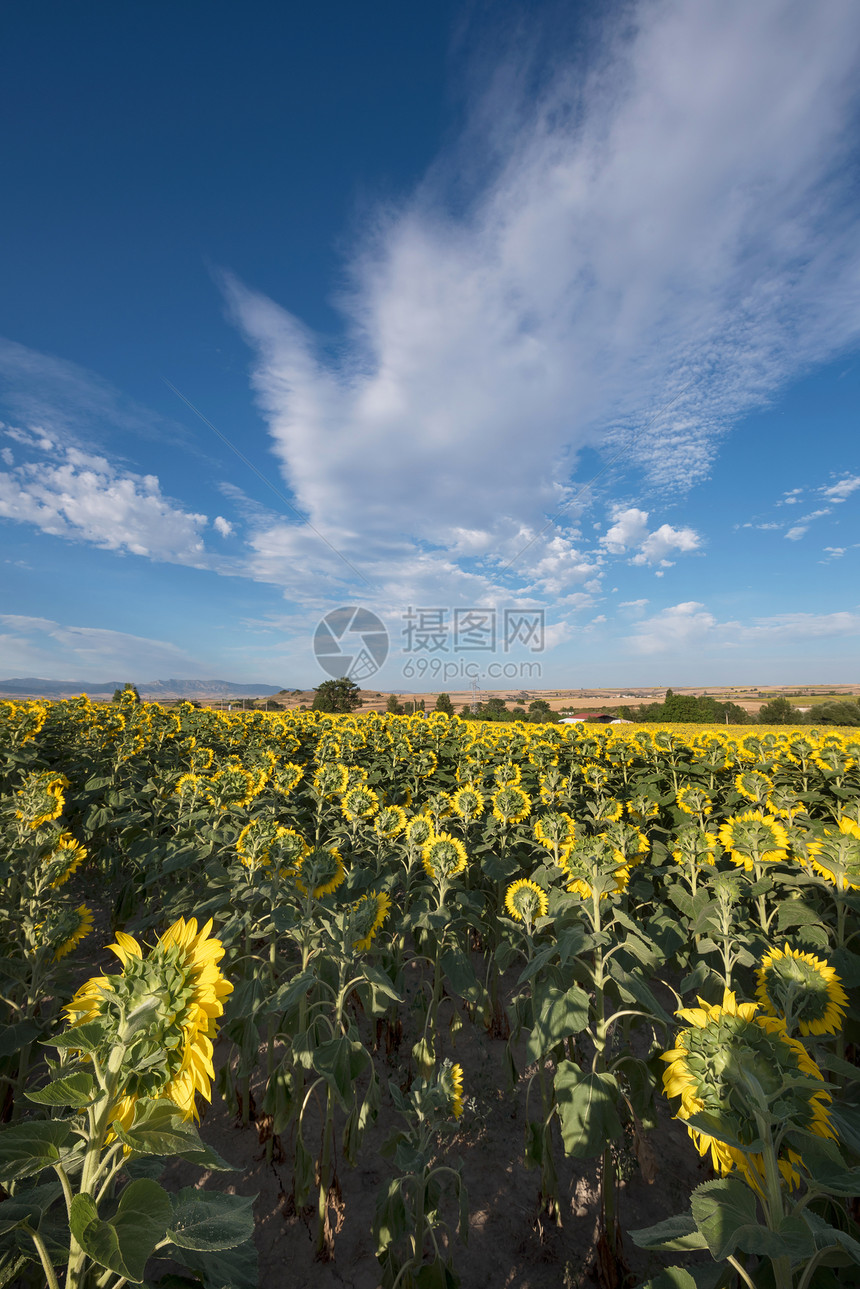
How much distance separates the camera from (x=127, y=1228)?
96cm

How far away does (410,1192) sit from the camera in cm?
317

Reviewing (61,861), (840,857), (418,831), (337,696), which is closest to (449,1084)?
(418,831)

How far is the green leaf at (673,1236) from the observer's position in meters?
1.47

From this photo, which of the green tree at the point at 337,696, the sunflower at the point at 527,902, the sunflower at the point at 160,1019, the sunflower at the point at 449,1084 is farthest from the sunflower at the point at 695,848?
the green tree at the point at 337,696

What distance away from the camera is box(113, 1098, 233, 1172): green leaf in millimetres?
991

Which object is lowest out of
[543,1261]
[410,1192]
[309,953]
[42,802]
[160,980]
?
[543,1261]

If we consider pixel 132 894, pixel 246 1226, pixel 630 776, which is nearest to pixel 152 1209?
pixel 246 1226

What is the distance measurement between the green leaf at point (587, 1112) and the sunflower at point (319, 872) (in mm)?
1982

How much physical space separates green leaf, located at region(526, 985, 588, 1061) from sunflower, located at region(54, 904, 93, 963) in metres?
3.37

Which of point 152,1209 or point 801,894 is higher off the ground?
point 152,1209

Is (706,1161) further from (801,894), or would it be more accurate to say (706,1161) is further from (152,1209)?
(152,1209)

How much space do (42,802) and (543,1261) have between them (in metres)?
5.34

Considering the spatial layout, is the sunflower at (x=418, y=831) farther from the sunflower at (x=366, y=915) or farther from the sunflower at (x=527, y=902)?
the sunflower at (x=527, y=902)

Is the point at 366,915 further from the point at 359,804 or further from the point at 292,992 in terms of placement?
the point at 359,804
